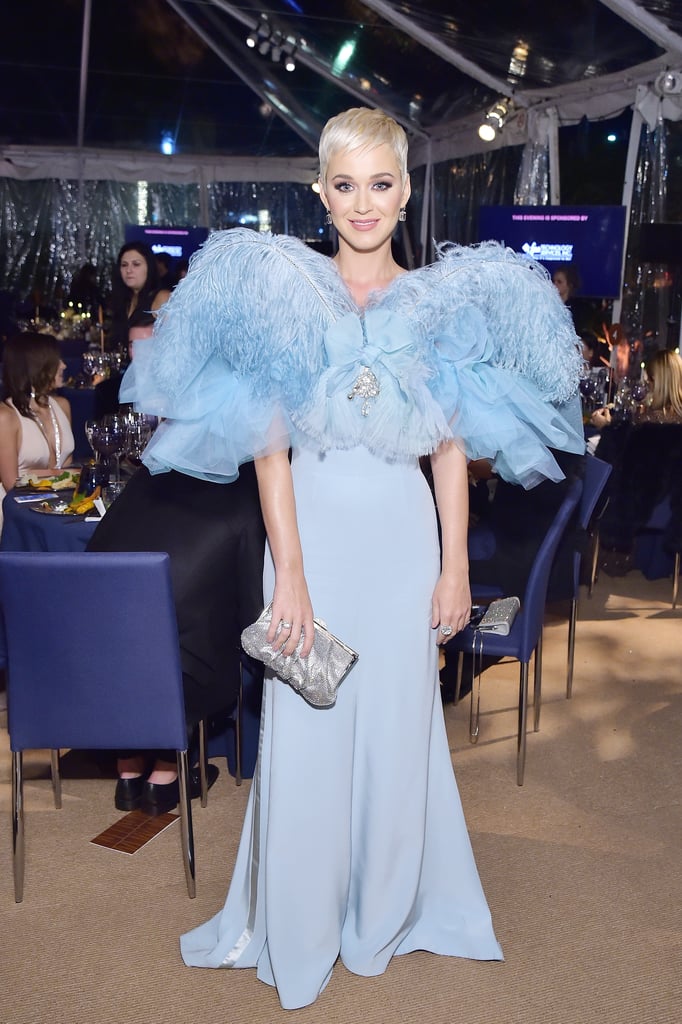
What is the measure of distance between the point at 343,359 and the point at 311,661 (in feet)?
1.92

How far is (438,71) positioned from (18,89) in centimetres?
496

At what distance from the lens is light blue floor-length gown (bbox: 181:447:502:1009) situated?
6.70 ft

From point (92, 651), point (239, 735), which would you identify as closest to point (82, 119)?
point (239, 735)

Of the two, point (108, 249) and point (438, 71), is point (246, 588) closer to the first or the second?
point (438, 71)

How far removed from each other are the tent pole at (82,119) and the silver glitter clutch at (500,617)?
9103mm

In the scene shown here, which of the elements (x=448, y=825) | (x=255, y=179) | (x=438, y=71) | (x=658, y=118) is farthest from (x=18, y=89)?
(x=448, y=825)

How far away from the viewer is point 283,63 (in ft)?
36.6

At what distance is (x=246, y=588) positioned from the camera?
275 centimetres

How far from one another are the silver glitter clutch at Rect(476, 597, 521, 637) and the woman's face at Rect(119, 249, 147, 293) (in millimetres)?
3632

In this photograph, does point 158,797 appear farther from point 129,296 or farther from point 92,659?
point 129,296

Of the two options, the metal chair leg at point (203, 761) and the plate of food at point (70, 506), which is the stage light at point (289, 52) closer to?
the plate of food at point (70, 506)

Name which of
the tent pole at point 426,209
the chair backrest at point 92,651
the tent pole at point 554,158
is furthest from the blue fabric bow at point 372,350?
the tent pole at point 426,209

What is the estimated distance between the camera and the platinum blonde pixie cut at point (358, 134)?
1869mm

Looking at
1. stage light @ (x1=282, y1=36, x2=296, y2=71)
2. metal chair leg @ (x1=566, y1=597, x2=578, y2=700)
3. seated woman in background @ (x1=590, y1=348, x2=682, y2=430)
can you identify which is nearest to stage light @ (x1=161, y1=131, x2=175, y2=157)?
stage light @ (x1=282, y1=36, x2=296, y2=71)
